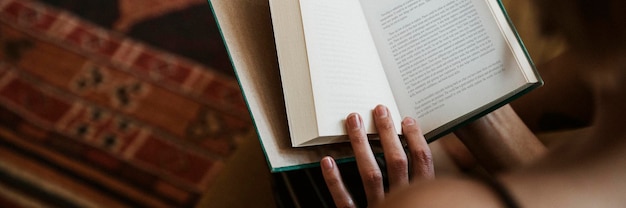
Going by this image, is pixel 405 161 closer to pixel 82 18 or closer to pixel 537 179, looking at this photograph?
pixel 537 179

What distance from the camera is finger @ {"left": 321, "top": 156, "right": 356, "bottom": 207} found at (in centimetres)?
60

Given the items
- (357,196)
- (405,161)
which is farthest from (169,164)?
(405,161)

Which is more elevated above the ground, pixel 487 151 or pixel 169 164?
pixel 169 164

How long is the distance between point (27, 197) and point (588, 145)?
3.40 ft

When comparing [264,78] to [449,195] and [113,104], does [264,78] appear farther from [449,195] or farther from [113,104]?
[113,104]

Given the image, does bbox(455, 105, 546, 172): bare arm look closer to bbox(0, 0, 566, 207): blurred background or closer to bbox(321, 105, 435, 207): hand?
bbox(321, 105, 435, 207): hand

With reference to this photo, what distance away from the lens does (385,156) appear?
0.61m

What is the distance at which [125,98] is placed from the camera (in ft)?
4.08

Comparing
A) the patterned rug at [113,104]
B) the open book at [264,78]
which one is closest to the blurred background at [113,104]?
the patterned rug at [113,104]

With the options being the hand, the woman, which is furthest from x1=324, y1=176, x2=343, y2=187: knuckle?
the woman

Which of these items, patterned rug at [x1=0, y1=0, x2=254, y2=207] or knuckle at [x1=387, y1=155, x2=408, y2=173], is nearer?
knuckle at [x1=387, y1=155, x2=408, y2=173]

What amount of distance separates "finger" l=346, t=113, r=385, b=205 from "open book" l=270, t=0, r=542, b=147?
0.04 feet

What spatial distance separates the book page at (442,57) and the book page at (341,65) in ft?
0.05

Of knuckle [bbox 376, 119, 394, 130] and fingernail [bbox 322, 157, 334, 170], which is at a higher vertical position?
knuckle [bbox 376, 119, 394, 130]
